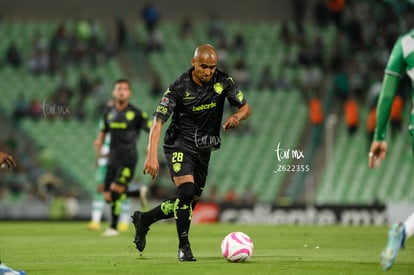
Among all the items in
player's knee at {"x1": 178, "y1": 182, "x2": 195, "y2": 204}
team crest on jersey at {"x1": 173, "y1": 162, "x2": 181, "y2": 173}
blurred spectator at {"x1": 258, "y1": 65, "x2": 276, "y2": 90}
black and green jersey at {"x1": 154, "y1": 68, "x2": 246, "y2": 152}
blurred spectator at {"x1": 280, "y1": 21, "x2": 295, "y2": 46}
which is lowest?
player's knee at {"x1": 178, "y1": 182, "x2": 195, "y2": 204}

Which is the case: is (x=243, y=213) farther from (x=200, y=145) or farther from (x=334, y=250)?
(x=200, y=145)

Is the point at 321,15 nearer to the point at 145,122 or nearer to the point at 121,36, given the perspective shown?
the point at 121,36

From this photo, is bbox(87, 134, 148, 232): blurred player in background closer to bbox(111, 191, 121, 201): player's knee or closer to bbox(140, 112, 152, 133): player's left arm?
bbox(140, 112, 152, 133): player's left arm

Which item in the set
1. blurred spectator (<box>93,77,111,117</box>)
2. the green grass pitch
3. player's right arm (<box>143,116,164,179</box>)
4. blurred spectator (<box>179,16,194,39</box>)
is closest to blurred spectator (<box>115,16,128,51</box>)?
blurred spectator (<box>179,16,194,39</box>)

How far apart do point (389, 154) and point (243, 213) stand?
22.3 feet

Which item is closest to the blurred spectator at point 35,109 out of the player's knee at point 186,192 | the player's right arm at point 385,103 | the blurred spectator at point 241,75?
the blurred spectator at point 241,75

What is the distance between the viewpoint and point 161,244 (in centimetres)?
1541

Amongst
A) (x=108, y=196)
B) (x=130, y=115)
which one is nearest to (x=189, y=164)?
(x=130, y=115)

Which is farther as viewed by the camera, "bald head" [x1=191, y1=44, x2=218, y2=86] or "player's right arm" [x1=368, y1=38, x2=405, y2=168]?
"bald head" [x1=191, y1=44, x2=218, y2=86]

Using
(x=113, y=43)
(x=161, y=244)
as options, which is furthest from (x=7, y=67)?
(x=161, y=244)

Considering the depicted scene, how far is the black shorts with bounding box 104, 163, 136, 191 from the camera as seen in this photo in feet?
60.0

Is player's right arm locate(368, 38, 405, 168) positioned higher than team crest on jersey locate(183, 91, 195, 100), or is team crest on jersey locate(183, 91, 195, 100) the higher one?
team crest on jersey locate(183, 91, 195, 100)

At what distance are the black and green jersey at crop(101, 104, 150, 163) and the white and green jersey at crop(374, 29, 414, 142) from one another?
1020 centimetres

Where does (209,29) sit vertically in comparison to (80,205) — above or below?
above
